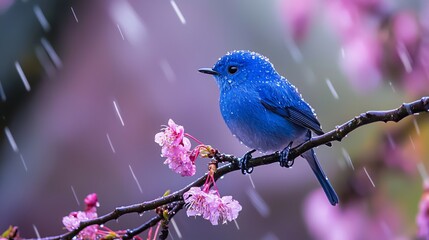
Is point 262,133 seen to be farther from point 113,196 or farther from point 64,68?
point 64,68

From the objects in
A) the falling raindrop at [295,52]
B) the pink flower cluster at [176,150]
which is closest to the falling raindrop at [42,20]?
the falling raindrop at [295,52]

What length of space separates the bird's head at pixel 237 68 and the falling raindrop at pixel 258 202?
1633mm

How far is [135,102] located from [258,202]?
3.31 feet

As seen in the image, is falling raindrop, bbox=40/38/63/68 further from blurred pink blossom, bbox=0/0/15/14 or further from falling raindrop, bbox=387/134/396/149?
falling raindrop, bbox=387/134/396/149

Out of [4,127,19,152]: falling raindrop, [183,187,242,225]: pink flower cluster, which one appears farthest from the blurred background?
[183,187,242,225]: pink flower cluster

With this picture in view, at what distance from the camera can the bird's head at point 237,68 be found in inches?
76.9

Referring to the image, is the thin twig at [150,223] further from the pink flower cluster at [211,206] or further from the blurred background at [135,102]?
the blurred background at [135,102]

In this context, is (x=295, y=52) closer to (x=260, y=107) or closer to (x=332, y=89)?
(x=332, y=89)

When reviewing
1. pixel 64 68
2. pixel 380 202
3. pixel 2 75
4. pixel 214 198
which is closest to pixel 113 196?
pixel 64 68

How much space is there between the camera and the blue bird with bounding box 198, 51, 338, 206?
1838mm

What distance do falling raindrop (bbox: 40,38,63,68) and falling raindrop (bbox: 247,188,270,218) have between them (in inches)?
60.2

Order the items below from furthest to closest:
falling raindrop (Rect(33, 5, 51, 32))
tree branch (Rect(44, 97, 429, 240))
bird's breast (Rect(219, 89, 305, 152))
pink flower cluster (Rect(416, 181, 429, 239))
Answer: falling raindrop (Rect(33, 5, 51, 32)), pink flower cluster (Rect(416, 181, 429, 239)), bird's breast (Rect(219, 89, 305, 152)), tree branch (Rect(44, 97, 429, 240))

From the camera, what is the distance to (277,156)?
1.41m

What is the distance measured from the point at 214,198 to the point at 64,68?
110 inches
